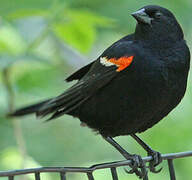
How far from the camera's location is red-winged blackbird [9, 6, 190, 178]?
2.74m

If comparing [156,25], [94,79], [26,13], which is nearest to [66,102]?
[94,79]

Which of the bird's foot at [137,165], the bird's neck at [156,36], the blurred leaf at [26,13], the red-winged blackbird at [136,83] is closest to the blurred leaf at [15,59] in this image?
the blurred leaf at [26,13]

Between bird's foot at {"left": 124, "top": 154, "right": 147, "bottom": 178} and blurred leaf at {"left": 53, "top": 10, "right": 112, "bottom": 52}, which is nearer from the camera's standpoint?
bird's foot at {"left": 124, "top": 154, "right": 147, "bottom": 178}

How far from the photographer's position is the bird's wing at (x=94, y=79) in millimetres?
2852

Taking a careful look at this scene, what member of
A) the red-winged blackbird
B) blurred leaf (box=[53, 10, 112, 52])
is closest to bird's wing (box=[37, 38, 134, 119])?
the red-winged blackbird

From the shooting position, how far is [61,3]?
2.98 m

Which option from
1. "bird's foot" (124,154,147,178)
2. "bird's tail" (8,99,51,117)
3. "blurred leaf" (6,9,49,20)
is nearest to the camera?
"bird's foot" (124,154,147,178)

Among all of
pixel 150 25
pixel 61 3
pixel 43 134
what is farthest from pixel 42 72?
pixel 43 134

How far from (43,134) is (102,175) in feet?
4.80

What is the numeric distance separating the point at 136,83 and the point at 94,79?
303mm

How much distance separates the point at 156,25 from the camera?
2.92 m

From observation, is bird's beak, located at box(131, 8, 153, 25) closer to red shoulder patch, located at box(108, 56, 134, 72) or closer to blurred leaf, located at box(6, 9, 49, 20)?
red shoulder patch, located at box(108, 56, 134, 72)

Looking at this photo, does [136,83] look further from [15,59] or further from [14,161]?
[14,161]

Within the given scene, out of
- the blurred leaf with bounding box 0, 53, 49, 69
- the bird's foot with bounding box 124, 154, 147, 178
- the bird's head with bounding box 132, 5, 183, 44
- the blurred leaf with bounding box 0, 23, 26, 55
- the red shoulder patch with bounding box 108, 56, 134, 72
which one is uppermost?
the blurred leaf with bounding box 0, 23, 26, 55
